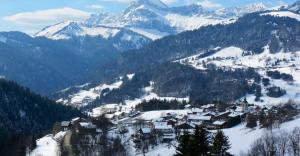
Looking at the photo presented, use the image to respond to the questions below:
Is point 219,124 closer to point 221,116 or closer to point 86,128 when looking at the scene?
point 221,116

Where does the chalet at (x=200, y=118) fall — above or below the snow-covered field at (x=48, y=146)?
above

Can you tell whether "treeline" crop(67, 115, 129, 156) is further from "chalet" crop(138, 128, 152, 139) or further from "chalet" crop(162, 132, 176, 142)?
"chalet" crop(162, 132, 176, 142)

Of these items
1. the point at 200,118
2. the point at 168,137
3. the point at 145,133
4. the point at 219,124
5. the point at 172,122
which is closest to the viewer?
the point at 168,137

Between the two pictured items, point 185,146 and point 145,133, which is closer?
point 185,146

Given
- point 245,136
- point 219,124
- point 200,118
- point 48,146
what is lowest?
point 48,146

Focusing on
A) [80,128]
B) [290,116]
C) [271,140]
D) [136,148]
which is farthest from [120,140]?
Result: [271,140]

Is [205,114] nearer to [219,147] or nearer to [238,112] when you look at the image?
[238,112]

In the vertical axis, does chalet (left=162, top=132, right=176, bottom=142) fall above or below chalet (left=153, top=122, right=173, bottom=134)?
below

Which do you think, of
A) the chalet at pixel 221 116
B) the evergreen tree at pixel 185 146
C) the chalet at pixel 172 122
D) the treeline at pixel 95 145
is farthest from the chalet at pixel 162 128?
the evergreen tree at pixel 185 146

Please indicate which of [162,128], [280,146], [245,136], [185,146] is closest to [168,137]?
[162,128]

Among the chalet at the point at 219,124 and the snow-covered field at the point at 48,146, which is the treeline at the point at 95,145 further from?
the chalet at the point at 219,124

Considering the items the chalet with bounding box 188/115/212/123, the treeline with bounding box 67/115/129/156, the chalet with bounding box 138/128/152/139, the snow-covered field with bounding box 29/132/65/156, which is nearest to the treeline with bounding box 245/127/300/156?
the treeline with bounding box 67/115/129/156
